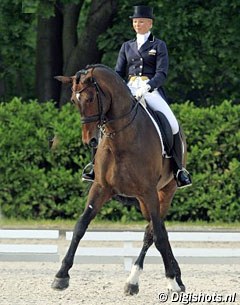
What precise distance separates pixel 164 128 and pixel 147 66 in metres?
0.63

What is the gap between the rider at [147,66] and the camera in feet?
32.6

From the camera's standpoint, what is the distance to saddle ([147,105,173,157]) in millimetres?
9914

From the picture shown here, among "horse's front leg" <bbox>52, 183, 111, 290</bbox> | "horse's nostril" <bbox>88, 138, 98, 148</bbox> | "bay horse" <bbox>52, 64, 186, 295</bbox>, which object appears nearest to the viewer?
"horse's nostril" <bbox>88, 138, 98, 148</bbox>

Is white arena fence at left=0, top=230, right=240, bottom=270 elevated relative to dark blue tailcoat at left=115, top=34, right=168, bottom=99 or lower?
lower

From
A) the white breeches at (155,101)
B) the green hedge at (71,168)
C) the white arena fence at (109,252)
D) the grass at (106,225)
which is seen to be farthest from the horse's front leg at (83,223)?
the green hedge at (71,168)

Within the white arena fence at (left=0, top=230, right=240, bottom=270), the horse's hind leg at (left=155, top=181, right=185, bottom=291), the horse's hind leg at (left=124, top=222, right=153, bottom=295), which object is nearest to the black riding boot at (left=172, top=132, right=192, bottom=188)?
the horse's hind leg at (left=155, top=181, right=185, bottom=291)

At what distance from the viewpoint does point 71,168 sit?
16.2m

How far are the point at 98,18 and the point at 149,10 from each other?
838 cm

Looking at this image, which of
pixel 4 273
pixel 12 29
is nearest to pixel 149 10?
pixel 4 273

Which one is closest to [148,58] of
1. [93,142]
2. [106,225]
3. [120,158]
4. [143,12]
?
[143,12]

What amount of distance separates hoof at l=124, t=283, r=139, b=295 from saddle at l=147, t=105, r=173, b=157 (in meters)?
1.30

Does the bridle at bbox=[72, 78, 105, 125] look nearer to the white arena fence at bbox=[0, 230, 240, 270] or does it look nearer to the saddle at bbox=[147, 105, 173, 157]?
the saddle at bbox=[147, 105, 173, 157]

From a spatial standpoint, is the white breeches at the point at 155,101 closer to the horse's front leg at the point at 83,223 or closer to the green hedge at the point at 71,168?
the horse's front leg at the point at 83,223

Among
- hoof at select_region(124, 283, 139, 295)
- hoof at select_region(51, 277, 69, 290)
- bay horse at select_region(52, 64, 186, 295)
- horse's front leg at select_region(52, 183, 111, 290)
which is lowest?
hoof at select_region(124, 283, 139, 295)
